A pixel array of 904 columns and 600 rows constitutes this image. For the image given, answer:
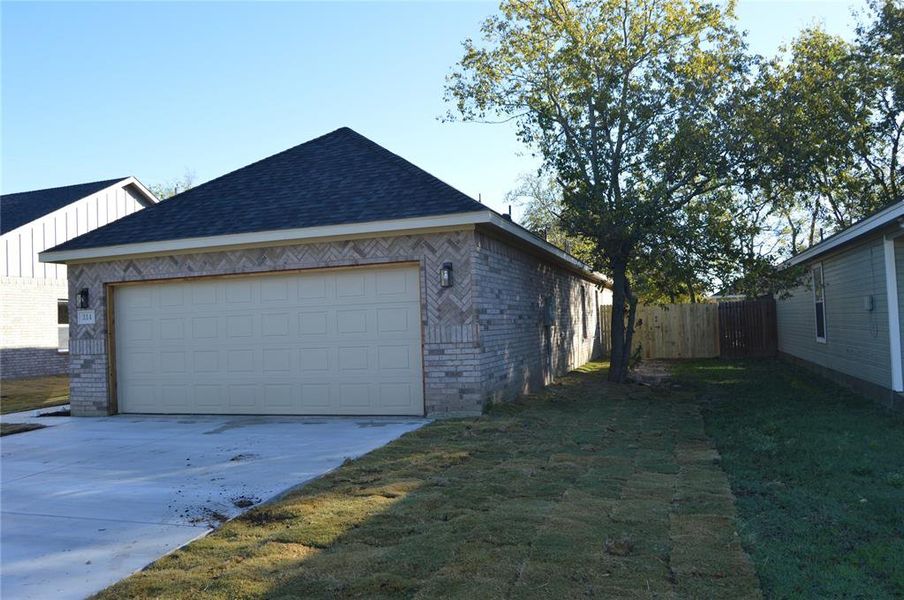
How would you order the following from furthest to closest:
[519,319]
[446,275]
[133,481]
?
[519,319]
[446,275]
[133,481]

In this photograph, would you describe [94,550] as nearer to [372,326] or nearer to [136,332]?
[372,326]

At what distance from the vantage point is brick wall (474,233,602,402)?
1018 cm

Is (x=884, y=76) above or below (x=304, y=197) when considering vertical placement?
above

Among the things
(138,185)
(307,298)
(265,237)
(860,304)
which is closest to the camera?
(265,237)

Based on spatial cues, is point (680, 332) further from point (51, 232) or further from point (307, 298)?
point (51, 232)

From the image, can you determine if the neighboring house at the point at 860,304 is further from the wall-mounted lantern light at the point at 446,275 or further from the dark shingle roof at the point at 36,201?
the dark shingle roof at the point at 36,201

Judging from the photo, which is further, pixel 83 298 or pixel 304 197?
pixel 83 298

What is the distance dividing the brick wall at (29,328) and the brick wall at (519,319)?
48.8 feet

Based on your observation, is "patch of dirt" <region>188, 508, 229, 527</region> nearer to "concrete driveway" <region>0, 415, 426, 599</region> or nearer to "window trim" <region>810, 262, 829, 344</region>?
"concrete driveway" <region>0, 415, 426, 599</region>

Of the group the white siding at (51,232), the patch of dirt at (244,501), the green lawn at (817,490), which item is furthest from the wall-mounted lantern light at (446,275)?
the white siding at (51,232)

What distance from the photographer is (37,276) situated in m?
20.1

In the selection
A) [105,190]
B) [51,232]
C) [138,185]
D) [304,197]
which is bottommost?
[304,197]

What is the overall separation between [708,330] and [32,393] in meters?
19.4

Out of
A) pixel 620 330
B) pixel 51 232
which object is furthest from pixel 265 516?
pixel 51 232
